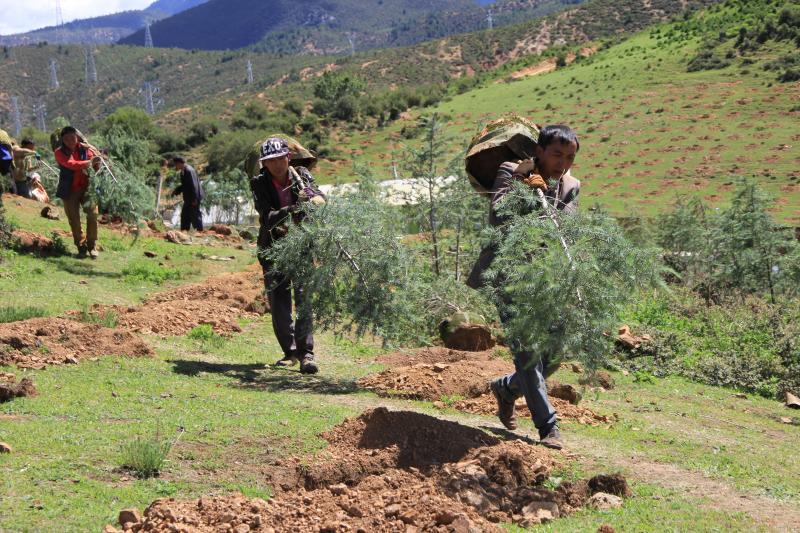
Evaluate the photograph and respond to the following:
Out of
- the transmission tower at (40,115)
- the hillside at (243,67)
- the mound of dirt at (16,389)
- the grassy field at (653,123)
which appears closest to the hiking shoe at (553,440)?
the mound of dirt at (16,389)

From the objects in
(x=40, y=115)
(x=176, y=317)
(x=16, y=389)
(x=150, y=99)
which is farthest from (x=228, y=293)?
(x=40, y=115)

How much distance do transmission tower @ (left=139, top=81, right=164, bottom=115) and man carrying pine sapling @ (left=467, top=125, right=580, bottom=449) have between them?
101m

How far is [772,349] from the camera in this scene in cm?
995

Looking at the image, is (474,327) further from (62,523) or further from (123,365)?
(62,523)

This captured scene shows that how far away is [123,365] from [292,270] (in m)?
1.49

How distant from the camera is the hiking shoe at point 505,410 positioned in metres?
5.51

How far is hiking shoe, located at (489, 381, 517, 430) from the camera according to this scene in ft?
18.1

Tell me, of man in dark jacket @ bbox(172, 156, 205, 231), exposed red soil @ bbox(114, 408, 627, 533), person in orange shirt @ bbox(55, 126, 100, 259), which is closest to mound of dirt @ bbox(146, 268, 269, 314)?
person in orange shirt @ bbox(55, 126, 100, 259)

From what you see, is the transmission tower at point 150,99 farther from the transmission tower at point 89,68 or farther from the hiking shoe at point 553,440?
the hiking shoe at point 553,440

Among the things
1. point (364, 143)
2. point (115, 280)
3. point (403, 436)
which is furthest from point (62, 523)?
point (364, 143)

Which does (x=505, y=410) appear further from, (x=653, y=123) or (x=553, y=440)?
(x=653, y=123)

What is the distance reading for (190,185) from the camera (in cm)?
1727

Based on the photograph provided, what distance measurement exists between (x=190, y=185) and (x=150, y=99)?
94370 millimetres

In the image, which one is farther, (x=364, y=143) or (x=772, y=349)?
(x=364, y=143)
